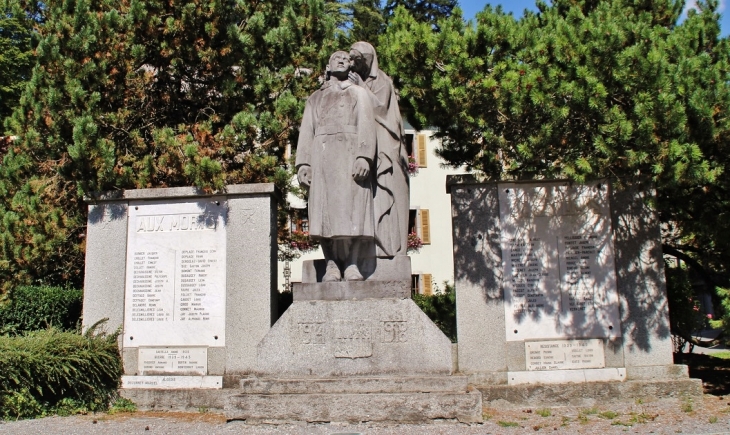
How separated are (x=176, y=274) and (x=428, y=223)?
1584 cm

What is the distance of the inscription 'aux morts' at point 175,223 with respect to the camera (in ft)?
28.6

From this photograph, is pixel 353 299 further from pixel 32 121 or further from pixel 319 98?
pixel 32 121

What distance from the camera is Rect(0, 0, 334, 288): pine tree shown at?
900 centimetres

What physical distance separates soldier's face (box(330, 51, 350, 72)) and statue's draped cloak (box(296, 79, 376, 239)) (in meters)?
0.17

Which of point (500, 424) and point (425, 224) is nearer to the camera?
point (500, 424)

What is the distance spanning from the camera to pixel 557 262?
326 inches

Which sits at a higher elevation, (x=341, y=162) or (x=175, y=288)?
(x=341, y=162)

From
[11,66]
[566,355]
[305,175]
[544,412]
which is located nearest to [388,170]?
[305,175]

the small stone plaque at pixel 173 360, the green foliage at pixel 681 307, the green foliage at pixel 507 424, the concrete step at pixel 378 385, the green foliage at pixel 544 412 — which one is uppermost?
the green foliage at pixel 681 307

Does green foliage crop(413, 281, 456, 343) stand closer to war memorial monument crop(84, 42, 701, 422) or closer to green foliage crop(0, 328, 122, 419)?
war memorial monument crop(84, 42, 701, 422)

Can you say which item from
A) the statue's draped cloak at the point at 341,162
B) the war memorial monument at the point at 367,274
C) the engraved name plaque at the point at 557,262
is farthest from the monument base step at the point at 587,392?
the statue's draped cloak at the point at 341,162

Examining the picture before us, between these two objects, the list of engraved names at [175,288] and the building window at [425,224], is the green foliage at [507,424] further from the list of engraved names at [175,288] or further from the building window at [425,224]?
the building window at [425,224]

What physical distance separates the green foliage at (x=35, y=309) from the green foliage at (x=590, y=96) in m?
5.51

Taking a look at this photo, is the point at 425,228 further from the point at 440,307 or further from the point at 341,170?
the point at 341,170
